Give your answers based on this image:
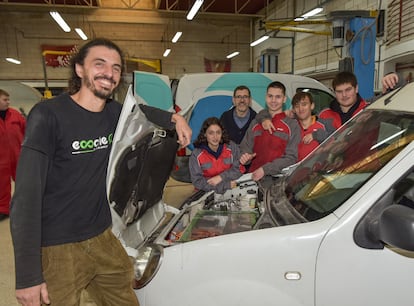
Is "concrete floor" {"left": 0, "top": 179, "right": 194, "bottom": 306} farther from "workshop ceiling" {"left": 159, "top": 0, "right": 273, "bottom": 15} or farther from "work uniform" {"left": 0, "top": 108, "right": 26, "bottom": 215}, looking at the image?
"workshop ceiling" {"left": 159, "top": 0, "right": 273, "bottom": 15}

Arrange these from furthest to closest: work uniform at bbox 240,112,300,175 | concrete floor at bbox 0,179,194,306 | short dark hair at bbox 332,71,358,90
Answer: short dark hair at bbox 332,71,358,90, work uniform at bbox 240,112,300,175, concrete floor at bbox 0,179,194,306

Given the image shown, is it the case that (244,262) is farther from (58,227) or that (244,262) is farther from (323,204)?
(58,227)

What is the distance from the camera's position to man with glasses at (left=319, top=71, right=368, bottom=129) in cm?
339

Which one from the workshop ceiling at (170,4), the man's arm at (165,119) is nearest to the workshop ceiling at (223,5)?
the workshop ceiling at (170,4)

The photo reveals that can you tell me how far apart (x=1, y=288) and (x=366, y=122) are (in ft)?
11.2

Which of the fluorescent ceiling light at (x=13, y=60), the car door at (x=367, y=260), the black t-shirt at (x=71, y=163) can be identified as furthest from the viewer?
the fluorescent ceiling light at (x=13, y=60)

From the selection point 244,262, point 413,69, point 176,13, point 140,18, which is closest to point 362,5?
point 413,69

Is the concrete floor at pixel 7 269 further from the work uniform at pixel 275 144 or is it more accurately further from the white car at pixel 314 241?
the work uniform at pixel 275 144

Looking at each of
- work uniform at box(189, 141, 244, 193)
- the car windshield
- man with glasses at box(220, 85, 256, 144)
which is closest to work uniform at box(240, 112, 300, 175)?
work uniform at box(189, 141, 244, 193)

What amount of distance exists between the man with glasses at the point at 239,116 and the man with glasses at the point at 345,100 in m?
1.14

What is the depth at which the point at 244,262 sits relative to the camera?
144cm

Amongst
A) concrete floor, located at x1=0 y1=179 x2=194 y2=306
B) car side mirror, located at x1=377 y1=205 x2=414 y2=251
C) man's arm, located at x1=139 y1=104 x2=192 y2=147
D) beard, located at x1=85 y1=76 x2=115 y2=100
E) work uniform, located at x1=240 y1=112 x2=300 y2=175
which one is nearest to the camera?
car side mirror, located at x1=377 y1=205 x2=414 y2=251

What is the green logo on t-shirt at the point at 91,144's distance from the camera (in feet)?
5.18

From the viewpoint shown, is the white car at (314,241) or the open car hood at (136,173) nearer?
the white car at (314,241)
